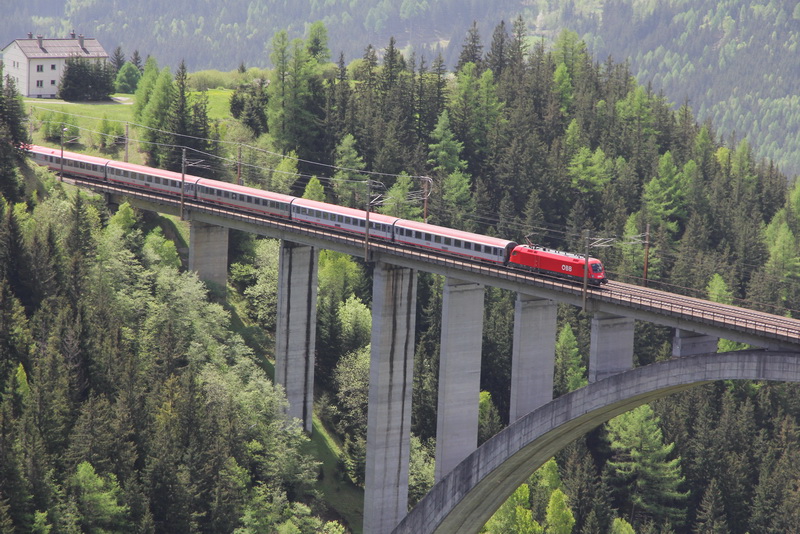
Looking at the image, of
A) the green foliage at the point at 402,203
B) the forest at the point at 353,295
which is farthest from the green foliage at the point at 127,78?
the green foliage at the point at 402,203

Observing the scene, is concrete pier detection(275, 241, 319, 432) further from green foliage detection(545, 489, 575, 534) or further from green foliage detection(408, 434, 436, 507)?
green foliage detection(545, 489, 575, 534)

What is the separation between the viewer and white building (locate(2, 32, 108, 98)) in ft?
470

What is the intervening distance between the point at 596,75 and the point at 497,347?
7311 centimetres

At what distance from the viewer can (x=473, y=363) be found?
82.7 m

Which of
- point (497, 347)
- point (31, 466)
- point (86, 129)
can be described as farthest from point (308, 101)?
point (31, 466)

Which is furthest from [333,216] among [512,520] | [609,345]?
[512,520]

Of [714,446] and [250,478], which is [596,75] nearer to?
[714,446]

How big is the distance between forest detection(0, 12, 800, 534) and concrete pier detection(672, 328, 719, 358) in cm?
922

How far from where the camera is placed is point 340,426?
9969cm

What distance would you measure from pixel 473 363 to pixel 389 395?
7.69 m

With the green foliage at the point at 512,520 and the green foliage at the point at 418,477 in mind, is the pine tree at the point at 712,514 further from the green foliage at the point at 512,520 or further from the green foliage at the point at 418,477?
the green foliage at the point at 418,477

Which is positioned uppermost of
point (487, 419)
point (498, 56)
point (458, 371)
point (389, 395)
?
point (498, 56)

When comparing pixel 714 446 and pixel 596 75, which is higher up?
pixel 596 75

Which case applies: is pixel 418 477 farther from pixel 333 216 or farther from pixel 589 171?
pixel 589 171
